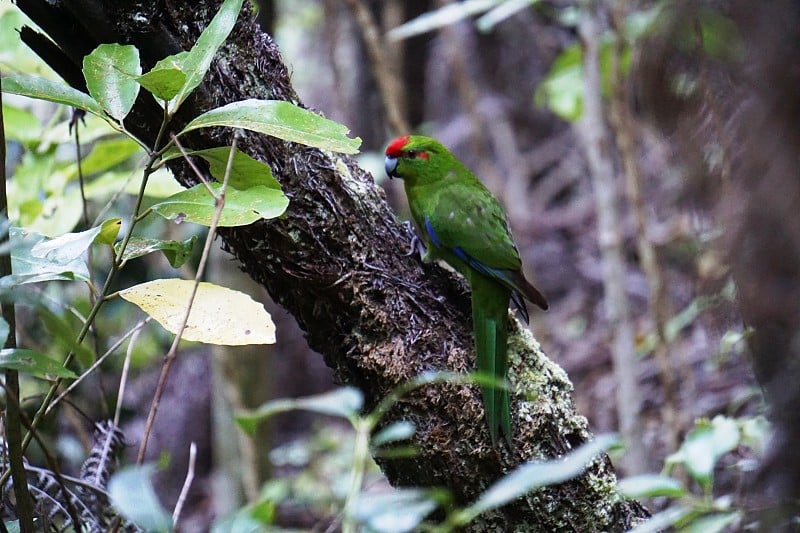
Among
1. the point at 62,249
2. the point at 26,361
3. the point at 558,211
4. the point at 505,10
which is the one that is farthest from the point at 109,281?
the point at 558,211

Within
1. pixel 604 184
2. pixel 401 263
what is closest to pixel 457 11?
pixel 604 184

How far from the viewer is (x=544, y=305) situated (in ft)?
7.72

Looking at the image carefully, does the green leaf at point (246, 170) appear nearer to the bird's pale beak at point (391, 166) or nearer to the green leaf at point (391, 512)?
the green leaf at point (391, 512)

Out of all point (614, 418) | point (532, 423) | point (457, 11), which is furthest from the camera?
point (614, 418)

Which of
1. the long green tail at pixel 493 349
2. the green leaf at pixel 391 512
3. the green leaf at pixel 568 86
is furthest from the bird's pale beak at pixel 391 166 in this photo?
the green leaf at pixel 391 512

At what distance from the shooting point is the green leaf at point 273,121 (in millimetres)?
1363

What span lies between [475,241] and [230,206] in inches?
56.4

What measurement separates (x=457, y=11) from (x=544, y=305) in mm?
1476

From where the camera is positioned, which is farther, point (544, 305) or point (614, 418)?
point (614, 418)

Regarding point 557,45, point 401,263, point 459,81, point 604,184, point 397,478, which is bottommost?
point 397,478

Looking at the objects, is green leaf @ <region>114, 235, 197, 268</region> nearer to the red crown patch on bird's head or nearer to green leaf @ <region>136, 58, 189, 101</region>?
green leaf @ <region>136, 58, 189, 101</region>

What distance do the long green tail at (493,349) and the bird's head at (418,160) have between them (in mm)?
1002

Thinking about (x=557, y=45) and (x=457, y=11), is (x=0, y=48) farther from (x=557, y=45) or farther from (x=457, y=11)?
(x=557, y=45)

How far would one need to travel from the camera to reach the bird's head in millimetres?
3098
